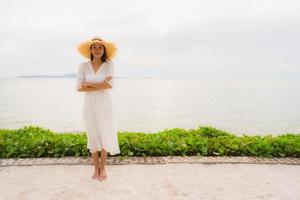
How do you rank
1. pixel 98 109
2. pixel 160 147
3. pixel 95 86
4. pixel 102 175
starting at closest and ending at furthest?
pixel 95 86
pixel 98 109
pixel 102 175
pixel 160 147

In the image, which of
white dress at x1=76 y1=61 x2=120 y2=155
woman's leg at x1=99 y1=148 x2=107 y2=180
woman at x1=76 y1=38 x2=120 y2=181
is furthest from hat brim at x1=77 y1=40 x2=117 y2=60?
woman's leg at x1=99 y1=148 x2=107 y2=180

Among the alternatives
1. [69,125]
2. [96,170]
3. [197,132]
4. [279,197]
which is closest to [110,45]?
[96,170]

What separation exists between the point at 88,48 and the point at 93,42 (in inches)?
10.7

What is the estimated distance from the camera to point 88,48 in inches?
234

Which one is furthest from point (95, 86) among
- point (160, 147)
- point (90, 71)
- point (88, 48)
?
point (160, 147)

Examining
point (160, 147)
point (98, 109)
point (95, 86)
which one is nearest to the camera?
point (95, 86)

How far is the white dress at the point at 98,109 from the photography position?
5.82 meters

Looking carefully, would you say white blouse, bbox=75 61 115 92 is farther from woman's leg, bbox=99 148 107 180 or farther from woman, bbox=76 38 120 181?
woman's leg, bbox=99 148 107 180

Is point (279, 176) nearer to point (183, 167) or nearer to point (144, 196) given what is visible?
point (183, 167)

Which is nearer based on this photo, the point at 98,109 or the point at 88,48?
the point at 98,109

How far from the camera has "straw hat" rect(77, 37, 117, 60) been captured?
5750 millimetres

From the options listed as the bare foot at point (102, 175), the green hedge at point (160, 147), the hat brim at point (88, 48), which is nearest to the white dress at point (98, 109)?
the hat brim at point (88, 48)

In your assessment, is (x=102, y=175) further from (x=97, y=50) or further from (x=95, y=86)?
(x=97, y=50)

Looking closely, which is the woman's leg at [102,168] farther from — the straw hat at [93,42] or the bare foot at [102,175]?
the straw hat at [93,42]
